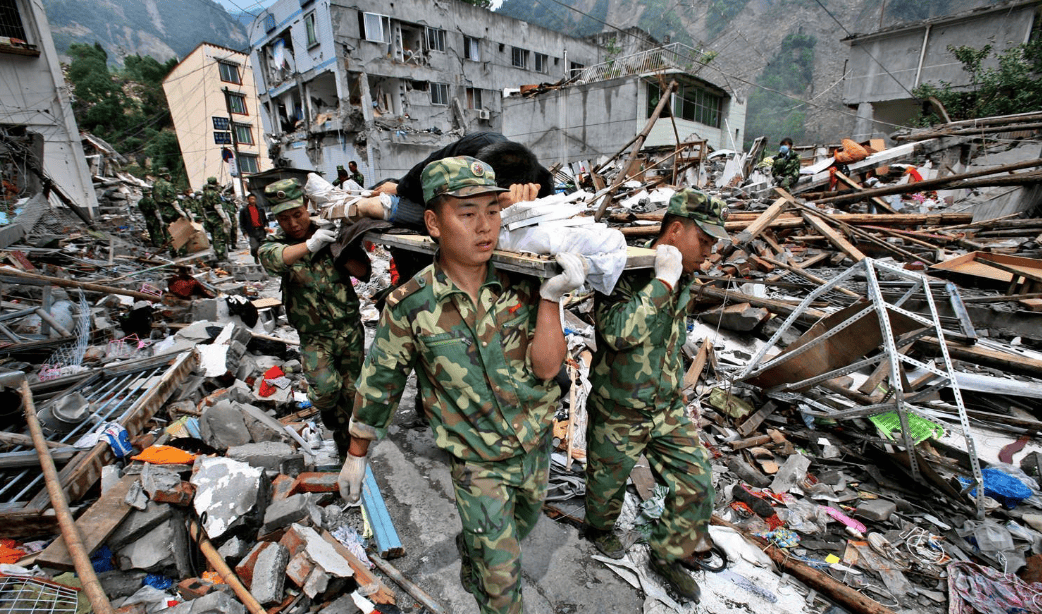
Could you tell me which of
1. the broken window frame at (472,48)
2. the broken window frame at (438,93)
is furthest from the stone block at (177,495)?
the broken window frame at (472,48)

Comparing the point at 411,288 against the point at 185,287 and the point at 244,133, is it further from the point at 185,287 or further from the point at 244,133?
the point at 244,133

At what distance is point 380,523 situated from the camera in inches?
112

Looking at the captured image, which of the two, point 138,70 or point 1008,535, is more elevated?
point 138,70

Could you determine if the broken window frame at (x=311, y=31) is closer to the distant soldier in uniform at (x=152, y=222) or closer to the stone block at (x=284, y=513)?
the distant soldier in uniform at (x=152, y=222)

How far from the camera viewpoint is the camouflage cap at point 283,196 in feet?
10.2

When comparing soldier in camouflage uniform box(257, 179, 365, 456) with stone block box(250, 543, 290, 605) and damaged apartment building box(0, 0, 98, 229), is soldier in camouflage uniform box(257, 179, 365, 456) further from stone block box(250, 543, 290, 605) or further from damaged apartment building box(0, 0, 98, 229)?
damaged apartment building box(0, 0, 98, 229)

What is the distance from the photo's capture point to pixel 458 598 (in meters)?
2.41

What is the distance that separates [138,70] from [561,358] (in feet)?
158

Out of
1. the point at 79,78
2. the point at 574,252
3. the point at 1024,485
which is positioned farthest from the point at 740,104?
the point at 79,78

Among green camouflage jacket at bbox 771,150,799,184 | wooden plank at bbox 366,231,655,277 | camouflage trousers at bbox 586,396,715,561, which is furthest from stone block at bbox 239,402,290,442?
green camouflage jacket at bbox 771,150,799,184

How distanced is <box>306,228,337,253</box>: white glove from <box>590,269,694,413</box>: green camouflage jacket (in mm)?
1870

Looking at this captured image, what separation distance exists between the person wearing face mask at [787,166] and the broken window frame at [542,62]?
2203cm

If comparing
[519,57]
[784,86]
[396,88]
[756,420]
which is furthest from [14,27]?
[784,86]

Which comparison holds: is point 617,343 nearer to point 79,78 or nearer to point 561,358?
point 561,358
